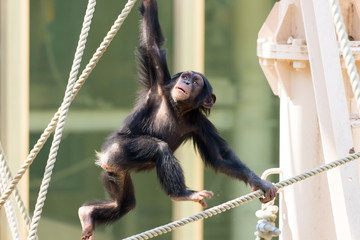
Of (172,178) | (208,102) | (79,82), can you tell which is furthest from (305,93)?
(79,82)

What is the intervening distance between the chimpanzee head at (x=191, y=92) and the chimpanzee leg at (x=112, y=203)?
0.35 m

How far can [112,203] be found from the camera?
3.16 metres

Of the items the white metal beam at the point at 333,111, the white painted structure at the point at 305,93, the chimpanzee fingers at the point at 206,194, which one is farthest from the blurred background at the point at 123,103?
the chimpanzee fingers at the point at 206,194

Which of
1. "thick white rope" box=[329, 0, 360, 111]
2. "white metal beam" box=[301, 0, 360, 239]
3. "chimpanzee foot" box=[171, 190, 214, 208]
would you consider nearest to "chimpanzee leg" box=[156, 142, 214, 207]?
"chimpanzee foot" box=[171, 190, 214, 208]

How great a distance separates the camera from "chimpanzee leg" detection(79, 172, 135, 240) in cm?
312

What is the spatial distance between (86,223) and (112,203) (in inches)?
5.4

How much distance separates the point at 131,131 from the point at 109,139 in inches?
3.7

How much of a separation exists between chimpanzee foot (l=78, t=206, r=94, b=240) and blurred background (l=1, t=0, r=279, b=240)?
1666 mm

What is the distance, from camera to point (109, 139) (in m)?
3.14

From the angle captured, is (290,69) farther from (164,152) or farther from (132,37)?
(132,37)

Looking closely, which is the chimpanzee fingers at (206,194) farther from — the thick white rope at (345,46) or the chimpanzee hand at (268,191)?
the thick white rope at (345,46)

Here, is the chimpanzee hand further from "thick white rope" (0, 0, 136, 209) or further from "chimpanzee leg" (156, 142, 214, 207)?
"thick white rope" (0, 0, 136, 209)

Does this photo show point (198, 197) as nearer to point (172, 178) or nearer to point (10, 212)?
point (172, 178)

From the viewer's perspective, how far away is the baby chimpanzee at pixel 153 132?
A: 9.96 feet
